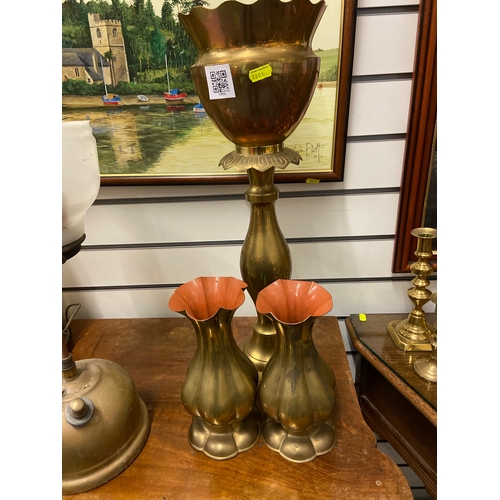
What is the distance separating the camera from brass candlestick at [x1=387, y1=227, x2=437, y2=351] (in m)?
0.74

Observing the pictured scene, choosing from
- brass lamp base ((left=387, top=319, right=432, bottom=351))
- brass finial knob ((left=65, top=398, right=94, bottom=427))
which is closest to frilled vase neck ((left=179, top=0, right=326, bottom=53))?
brass finial knob ((left=65, top=398, right=94, bottom=427))

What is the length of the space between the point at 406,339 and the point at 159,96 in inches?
28.6

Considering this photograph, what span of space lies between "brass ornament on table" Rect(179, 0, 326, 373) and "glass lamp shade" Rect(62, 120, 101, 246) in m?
0.18

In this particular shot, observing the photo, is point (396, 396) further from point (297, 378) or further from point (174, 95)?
point (174, 95)

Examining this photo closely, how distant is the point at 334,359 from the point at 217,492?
35 cm

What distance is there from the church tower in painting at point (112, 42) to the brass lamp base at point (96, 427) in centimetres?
54

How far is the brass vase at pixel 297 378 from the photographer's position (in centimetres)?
51

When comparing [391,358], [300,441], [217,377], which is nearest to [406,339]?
[391,358]

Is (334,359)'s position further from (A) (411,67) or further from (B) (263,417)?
(A) (411,67)

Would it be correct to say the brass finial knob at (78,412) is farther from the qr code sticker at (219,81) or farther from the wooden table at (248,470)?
the qr code sticker at (219,81)

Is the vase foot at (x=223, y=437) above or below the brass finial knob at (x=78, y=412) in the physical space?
below

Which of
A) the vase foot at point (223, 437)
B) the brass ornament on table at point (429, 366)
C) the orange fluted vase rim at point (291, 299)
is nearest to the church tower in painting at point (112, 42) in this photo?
the orange fluted vase rim at point (291, 299)

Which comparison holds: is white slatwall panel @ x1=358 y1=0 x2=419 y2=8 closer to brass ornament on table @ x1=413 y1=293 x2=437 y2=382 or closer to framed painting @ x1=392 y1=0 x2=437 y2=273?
framed painting @ x1=392 y1=0 x2=437 y2=273

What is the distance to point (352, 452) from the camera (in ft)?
1.86
